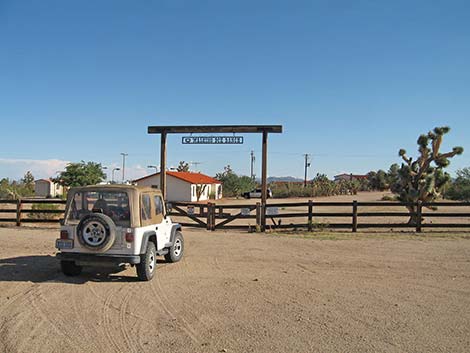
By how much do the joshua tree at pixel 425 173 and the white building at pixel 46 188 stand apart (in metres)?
55.7

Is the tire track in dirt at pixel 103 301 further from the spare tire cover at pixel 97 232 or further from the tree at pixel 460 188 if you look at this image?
the tree at pixel 460 188

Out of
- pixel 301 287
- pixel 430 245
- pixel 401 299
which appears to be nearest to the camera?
pixel 401 299

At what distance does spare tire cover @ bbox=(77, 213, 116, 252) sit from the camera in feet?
24.6

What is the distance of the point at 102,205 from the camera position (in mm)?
7973

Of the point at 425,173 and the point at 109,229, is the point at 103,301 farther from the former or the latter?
the point at 425,173

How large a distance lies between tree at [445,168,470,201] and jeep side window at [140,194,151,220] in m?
51.4

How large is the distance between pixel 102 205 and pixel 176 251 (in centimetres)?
263

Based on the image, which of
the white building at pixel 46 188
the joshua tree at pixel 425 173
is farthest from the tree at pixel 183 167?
the joshua tree at pixel 425 173

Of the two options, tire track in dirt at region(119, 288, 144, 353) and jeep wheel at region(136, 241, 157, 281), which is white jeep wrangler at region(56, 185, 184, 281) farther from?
tire track in dirt at region(119, 288, 144, 353)

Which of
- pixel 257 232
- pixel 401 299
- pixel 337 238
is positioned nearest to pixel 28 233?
pixel 257 232

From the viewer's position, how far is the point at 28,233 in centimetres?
1504

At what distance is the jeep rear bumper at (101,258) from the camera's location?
7.51 meters

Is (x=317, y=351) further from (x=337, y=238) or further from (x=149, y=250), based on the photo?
(x=337, y=238)

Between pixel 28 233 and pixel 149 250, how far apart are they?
9170 mm
